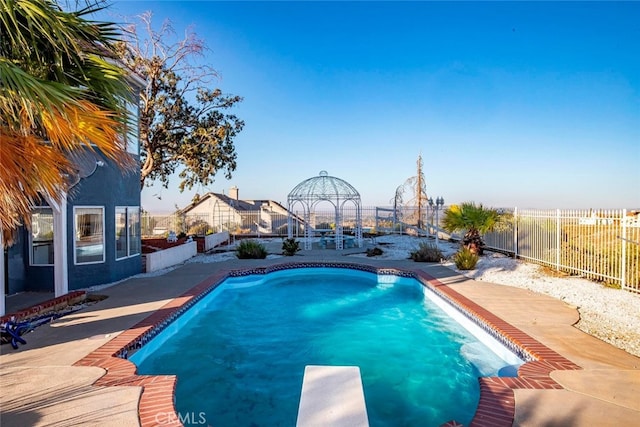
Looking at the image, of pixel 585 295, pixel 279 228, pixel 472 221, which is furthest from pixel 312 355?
pixel 279 228

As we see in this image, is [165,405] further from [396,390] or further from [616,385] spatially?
[616,385]

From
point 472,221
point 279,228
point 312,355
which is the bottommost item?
point 312,355

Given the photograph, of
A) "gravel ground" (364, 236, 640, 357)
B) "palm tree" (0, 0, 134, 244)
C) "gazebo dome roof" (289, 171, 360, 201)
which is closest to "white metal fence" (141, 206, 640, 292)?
"gravel ground" (364, 236, 640, 357)

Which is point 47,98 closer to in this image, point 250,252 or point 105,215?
point 105,215

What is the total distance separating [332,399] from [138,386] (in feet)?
7.66

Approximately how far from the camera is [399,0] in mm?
13039

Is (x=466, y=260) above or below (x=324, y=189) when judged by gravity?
below

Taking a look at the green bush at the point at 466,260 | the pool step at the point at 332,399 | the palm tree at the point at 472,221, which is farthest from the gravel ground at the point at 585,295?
the pool step at the point at 332,399

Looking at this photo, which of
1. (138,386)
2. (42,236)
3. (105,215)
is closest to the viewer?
(138,386)

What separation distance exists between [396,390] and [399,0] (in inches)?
519

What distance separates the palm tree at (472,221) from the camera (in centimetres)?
1341

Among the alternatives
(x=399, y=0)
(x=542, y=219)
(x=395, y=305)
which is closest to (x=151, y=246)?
Result: (x=395, y=305)

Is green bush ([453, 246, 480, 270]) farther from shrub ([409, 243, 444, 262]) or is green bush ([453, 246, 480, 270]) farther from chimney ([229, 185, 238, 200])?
chimney ([229, 185, 238, 200])

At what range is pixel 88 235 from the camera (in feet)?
32.2
